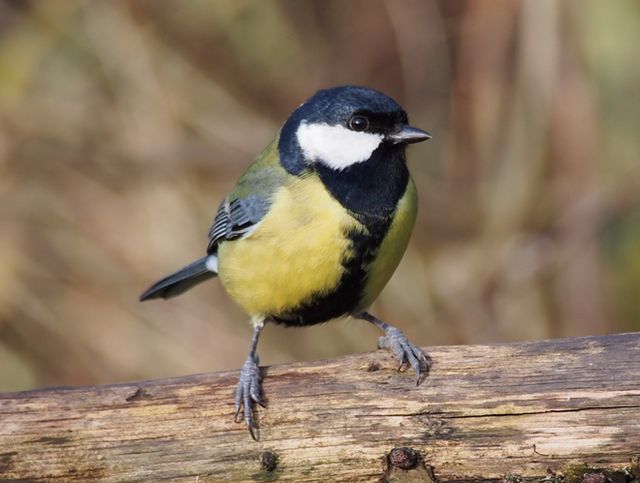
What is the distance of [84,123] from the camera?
5340mm

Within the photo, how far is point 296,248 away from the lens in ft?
9.66

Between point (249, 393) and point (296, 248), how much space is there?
50 centimetres

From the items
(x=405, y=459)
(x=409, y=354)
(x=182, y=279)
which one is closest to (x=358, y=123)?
(x=409, y=354)

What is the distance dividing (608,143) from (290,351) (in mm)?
2191

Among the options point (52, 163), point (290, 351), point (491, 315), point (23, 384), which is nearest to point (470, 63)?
point (491, 315)

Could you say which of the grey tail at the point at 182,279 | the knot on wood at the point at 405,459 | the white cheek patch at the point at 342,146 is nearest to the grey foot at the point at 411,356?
the knot on wood at the point at 405,459

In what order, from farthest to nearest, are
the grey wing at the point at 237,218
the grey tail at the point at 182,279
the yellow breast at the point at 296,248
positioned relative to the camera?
the grey tail at the point at 182,279 → the grey wing at the point at 237,218 → the yellow breast at the point at 296,248

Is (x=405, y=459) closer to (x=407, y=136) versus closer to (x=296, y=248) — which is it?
(x=296, y=248)

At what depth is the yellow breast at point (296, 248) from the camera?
115 inches

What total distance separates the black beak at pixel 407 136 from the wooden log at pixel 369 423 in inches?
28.0

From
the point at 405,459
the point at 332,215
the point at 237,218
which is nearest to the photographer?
the point at 405,459

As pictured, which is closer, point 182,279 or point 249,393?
point 249,393

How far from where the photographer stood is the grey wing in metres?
3.19

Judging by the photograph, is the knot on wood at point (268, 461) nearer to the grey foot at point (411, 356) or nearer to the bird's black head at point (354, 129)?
the grey foot at point (411, 356)
